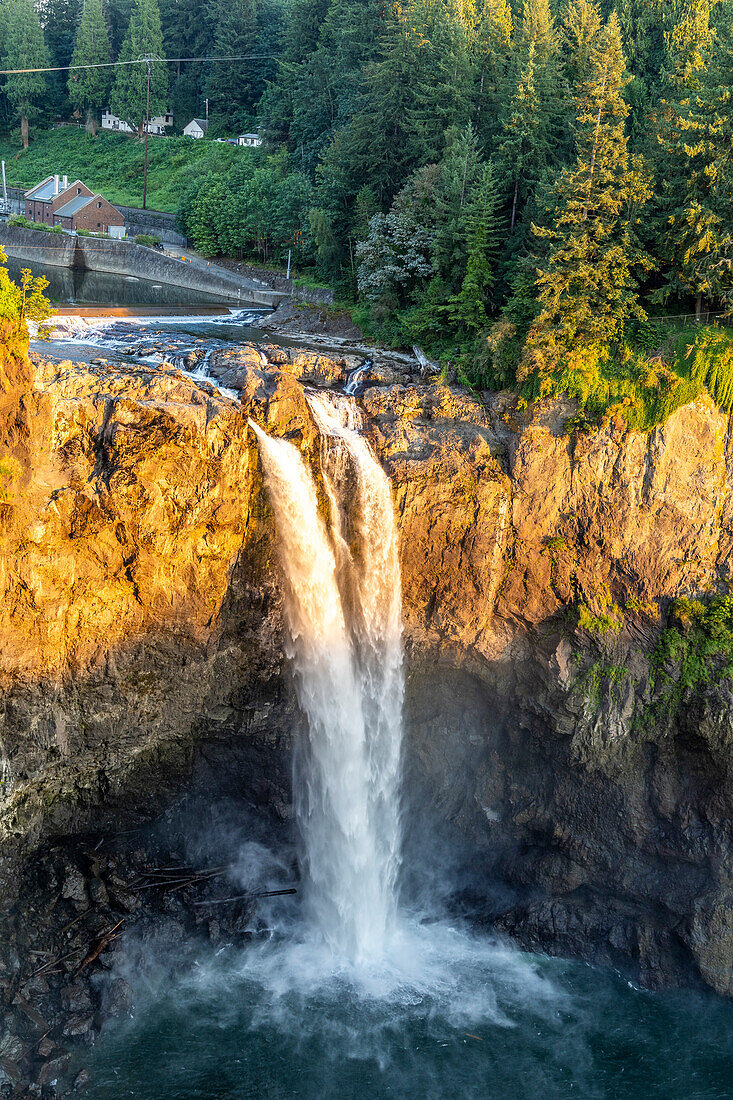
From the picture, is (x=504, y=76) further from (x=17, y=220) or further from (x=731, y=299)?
(x=17, y=220)

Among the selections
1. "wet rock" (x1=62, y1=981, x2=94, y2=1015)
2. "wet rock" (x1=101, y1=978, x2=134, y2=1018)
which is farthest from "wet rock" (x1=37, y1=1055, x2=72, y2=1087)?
"wet rock" (x1=101, y1=978, x2=134, y2=1018)

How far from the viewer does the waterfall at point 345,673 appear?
23812 millimetres

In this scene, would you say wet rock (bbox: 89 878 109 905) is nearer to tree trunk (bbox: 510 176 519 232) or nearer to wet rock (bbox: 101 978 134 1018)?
wet rock (bbox: 101 978 134 1018)

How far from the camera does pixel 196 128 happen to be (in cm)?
9056

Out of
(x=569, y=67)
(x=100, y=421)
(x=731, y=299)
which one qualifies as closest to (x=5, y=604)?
(x=100, y=421)

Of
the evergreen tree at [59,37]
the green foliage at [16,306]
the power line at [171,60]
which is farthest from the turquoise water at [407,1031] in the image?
the evergreen tree at [59,37]

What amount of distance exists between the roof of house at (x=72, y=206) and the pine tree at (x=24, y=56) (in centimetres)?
3764

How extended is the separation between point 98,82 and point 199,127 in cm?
1400

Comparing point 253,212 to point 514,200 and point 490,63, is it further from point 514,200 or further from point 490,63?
point 514,200

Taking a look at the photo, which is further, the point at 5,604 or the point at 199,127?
the point at 199,127

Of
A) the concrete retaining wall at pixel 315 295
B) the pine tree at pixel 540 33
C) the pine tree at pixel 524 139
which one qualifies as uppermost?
the pine tree at pixel 540 33

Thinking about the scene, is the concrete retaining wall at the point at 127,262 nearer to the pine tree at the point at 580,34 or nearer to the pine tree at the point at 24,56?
the pine tree at the point at 580,34

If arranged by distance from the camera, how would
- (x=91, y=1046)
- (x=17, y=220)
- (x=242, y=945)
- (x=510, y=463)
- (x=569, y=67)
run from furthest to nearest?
(x=17, y=220) < (x=569, y=67) < (x=510, y=463) < (x=242, y=945) < (x=91, y=1046)

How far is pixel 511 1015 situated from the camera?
21.7 m
